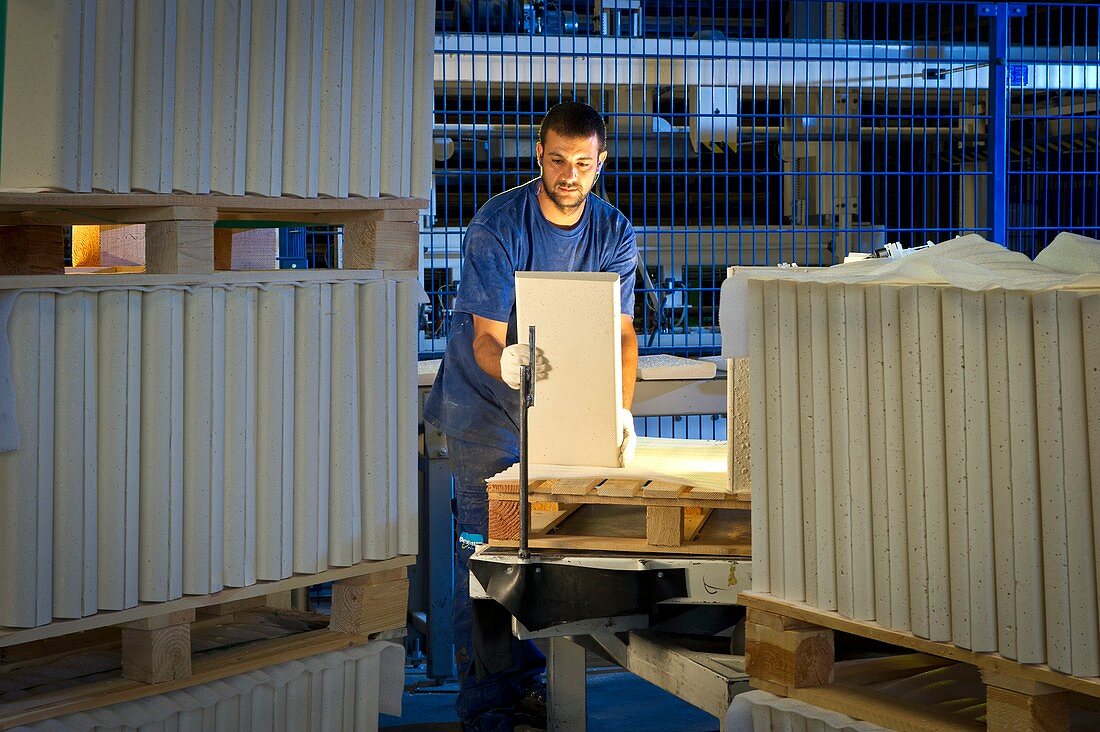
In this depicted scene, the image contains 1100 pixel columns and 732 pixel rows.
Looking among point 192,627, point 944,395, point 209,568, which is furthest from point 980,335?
point 192,627

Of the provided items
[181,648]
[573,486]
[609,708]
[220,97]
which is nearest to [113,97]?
[220,97]

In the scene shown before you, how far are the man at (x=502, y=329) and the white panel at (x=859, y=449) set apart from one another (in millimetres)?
1676

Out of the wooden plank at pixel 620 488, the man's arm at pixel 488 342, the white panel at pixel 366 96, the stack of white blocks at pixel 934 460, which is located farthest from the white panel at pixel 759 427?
the man's arm at pixel 488 342

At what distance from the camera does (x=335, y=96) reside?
2.92m

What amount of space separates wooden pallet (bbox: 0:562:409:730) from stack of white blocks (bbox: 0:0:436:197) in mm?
945

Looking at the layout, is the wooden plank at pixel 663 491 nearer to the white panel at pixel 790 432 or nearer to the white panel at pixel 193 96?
the white panel at pixel 790 432

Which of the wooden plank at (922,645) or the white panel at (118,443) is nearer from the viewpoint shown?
the wooden plank at (922,645)

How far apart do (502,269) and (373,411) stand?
1540 millimetres

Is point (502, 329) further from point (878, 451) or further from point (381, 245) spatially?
point (878, 451)

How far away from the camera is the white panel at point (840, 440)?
105 inches

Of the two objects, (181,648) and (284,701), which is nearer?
(181,648)

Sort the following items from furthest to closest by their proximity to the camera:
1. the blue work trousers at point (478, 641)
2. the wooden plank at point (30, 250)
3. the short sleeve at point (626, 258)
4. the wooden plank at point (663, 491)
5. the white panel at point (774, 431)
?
1. the short sleeve at point (626, 258)
2. the blue work trousers at point (478, 641)
3. the wooden plank at point (663, 491)
4. the wooden plank at point (30, 250)
5. the white panel at point (774, 431)

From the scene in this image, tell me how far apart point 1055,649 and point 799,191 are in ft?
13.5

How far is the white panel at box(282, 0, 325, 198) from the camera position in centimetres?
285
